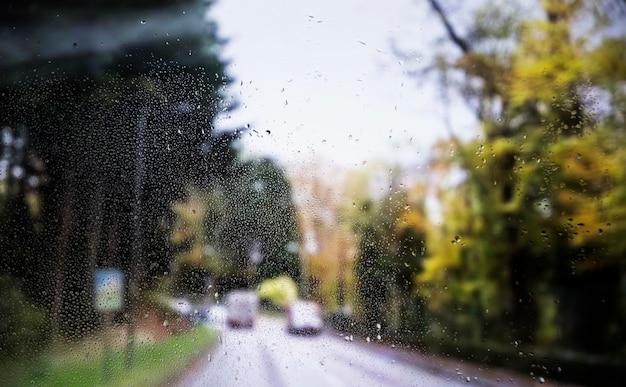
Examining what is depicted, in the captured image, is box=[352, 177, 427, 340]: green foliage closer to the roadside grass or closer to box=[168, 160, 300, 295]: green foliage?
box=[168, 160, 300, 295]: green foliage

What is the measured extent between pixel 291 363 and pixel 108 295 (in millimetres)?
428

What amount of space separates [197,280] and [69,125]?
0.48 m

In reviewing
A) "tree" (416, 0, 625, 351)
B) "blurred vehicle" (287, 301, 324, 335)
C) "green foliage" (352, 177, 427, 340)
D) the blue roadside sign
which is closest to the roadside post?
the blue roadside sign

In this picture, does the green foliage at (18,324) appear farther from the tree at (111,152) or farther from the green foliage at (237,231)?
the green foliage at (237,231)

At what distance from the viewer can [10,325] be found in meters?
1.11

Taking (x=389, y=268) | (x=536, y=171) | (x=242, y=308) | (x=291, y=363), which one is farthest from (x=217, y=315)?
(x=536, y=171)

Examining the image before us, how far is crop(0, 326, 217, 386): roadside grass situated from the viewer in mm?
1040

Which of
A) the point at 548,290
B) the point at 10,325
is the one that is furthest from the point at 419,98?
the point at 10,325

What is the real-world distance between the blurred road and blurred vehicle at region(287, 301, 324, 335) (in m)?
0.02

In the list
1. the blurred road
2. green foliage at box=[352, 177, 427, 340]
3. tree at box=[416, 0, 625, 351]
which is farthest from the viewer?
tree at box=[416, 0, 625, 351]

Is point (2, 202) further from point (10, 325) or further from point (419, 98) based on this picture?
point (419, 98)

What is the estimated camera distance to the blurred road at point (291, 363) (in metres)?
1.03

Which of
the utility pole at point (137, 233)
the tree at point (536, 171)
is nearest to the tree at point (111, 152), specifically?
the utility pole at point (137, 233)

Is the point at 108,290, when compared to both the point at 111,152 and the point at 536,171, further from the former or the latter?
the point at 536,171
